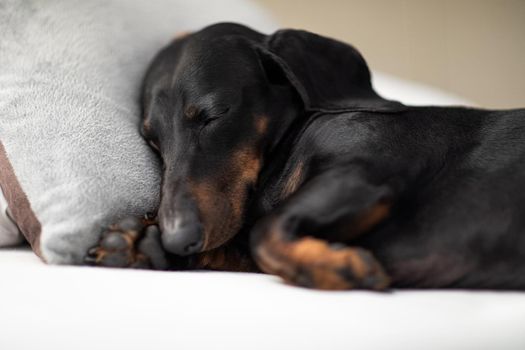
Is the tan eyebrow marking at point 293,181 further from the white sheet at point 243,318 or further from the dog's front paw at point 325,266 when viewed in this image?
the white sheet at point 243,318

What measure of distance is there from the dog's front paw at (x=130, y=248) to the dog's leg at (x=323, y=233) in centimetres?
25

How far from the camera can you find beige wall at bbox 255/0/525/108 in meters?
4.50

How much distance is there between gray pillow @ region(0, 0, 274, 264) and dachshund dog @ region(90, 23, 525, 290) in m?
0.09

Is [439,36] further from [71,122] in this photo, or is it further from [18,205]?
[18,205]

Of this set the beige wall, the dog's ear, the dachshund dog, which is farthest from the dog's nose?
the beige wall

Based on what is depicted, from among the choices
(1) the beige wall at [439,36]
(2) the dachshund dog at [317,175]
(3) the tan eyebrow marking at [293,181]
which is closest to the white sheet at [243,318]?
(2) the dachshund dog at [317,175]

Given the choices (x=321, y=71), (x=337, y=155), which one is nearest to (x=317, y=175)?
(x=337, y=155)

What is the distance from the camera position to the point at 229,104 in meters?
1.70

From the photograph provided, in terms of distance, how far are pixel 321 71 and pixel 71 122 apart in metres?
0.73

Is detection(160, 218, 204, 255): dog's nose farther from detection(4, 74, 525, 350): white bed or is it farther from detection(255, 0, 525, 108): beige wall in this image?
detection(255, 0, 525, 108): beige wall

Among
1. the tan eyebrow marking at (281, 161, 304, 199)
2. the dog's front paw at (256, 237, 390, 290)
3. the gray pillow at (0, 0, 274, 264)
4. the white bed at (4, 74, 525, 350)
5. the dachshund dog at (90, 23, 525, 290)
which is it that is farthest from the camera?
the tan eyebrow marking at (281, 161, 304, 199)

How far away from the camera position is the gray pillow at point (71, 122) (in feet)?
4.97

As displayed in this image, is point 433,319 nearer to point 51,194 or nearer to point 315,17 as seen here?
point 51,194

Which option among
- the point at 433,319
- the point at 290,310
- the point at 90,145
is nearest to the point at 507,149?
the point at 433,319
